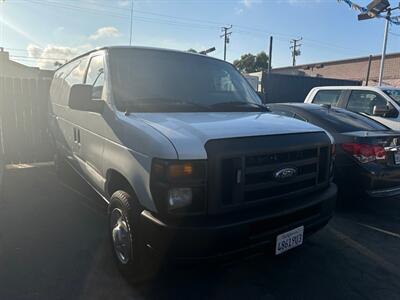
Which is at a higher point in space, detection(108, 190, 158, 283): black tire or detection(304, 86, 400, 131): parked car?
detection(304, 86, 400, 131): parked car

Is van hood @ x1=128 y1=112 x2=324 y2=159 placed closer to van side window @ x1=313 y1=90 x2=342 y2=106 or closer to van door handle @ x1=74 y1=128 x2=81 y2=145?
van door handle @ x1=74 y1=128 x2=81 y2=145

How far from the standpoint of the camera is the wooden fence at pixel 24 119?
8156mm

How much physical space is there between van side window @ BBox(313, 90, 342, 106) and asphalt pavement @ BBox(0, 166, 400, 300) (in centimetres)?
406

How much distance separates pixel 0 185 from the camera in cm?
569

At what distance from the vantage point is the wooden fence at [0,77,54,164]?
26.8 feet

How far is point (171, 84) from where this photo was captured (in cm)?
371

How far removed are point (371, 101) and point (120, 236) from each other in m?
7.10

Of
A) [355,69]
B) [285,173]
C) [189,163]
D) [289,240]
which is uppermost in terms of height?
[355,69]

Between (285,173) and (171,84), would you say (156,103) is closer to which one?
(171,84)

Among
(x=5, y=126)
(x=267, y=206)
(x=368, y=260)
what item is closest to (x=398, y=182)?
(x=368, y=260)

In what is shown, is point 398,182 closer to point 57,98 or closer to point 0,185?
point 57,98

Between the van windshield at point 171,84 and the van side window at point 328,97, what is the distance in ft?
15.9

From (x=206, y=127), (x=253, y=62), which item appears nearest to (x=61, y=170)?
(x=206, y=127)

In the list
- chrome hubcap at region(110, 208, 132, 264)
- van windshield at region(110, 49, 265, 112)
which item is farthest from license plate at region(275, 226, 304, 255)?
van windshield at region(110, 49, 265, 112)
